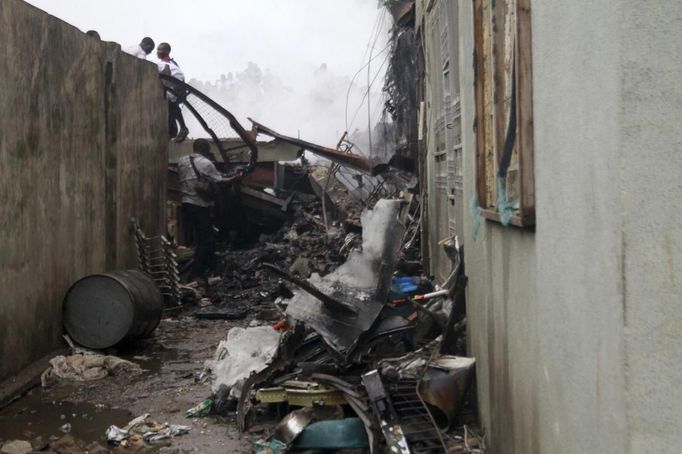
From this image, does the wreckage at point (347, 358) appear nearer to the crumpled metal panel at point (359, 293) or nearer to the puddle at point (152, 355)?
the crumpled metal panel at point (359, 293)

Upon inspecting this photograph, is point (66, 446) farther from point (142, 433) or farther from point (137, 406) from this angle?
point (137, 406)

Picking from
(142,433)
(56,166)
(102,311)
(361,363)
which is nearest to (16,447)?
(142,433)

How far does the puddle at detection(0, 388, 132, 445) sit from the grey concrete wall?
12.0 feet

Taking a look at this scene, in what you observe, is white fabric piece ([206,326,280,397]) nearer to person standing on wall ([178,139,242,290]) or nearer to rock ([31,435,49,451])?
rock ([31,435,49,451])

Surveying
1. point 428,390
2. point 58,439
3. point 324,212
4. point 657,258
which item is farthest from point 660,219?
point 324,212

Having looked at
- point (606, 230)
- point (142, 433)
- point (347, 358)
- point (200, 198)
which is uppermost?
point (200, 198)

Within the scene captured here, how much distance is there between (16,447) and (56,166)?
354cm

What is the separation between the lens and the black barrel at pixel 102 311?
773 centimetres

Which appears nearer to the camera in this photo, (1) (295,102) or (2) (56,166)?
(2) (56,166)

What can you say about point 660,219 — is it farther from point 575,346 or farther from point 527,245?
point 527,245

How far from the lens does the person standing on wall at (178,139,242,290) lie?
12.3m

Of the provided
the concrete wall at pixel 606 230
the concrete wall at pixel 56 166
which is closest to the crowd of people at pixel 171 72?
the concrete wall at pixel 56 166

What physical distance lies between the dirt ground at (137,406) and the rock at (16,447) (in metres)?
0.24

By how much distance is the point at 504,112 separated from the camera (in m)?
3.70
